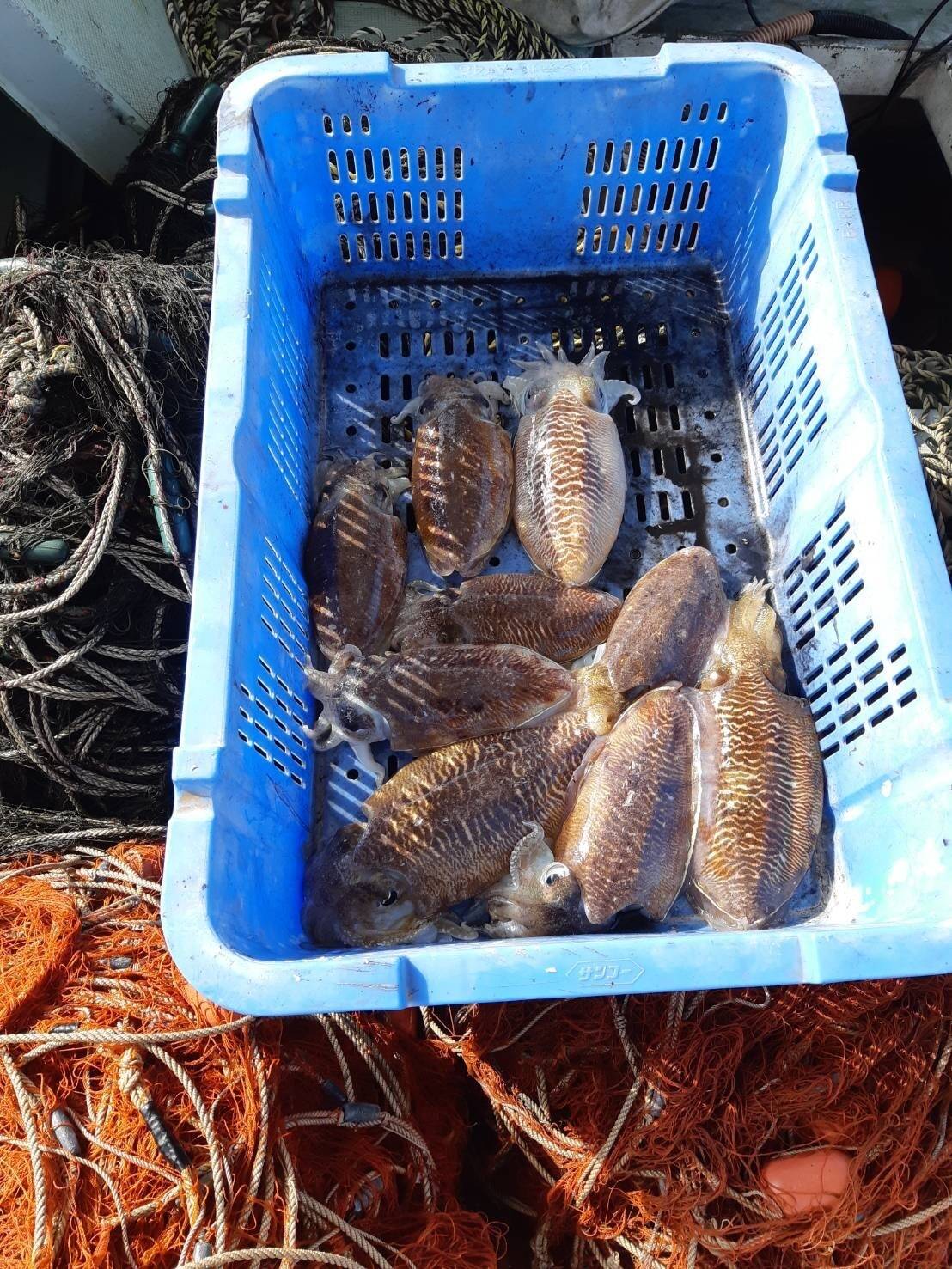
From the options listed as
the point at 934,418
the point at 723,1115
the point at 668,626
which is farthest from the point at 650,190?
the point at 723,1115

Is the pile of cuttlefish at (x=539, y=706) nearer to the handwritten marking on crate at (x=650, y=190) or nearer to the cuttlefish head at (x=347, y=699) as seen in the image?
the cuttlefish head at (x=347, y=699)

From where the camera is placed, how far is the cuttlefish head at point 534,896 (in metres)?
2.07

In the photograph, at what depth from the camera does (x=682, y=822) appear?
2166mm

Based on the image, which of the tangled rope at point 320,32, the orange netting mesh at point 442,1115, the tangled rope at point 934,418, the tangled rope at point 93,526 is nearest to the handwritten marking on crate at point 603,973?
the orange netting mesh at point 442,1115

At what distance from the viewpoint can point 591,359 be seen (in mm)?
2832

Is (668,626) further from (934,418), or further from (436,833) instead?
(934,418)

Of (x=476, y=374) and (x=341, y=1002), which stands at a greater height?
(x=476, y=374)

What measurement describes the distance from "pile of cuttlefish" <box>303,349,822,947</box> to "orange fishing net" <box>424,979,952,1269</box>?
450mm

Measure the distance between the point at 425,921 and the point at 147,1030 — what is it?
788mm

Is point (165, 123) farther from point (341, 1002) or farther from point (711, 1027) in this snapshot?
point (711, 1027)

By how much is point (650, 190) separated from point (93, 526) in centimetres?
215

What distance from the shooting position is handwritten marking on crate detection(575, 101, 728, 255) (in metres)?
2.71

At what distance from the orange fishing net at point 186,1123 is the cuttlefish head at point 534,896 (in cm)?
58

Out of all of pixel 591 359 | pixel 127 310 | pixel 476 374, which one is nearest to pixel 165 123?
pixel 127 310
